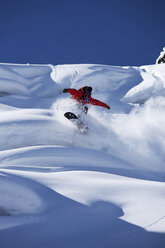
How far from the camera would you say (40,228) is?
2.22 m

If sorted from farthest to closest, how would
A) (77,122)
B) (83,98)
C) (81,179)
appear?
(83,98) → (77,122) → (81,179)

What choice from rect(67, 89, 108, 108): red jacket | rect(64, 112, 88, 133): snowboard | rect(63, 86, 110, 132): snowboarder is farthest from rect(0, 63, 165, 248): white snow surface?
rect(67, 89, 108, 108): red jacket

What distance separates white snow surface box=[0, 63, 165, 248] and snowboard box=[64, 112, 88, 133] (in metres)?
0.19

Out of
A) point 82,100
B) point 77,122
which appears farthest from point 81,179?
point 82,100

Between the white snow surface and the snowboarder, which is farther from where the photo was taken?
the snowboarder

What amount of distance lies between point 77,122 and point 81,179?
10.6 feet

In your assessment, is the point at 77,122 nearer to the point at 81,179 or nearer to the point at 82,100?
the point at 82,100

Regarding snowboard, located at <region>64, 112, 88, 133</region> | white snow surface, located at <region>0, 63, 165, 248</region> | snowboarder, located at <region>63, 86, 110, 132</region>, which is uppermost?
snowboarder, located at <region>63, 86, 110, 132</region>

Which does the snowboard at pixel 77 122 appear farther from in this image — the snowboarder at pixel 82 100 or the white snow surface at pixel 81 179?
the white snow surface at pixel 81 179

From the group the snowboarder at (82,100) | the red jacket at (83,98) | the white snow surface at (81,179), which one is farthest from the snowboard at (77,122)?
the red jacket at (83,98)

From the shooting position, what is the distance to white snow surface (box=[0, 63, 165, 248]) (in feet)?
7.11

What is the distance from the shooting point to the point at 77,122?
21.0ft

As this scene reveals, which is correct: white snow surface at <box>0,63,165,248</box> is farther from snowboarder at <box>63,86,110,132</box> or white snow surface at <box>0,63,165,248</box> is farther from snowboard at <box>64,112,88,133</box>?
snowboarder at <box>63,86,110,132</box>

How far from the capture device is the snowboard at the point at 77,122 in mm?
6273
